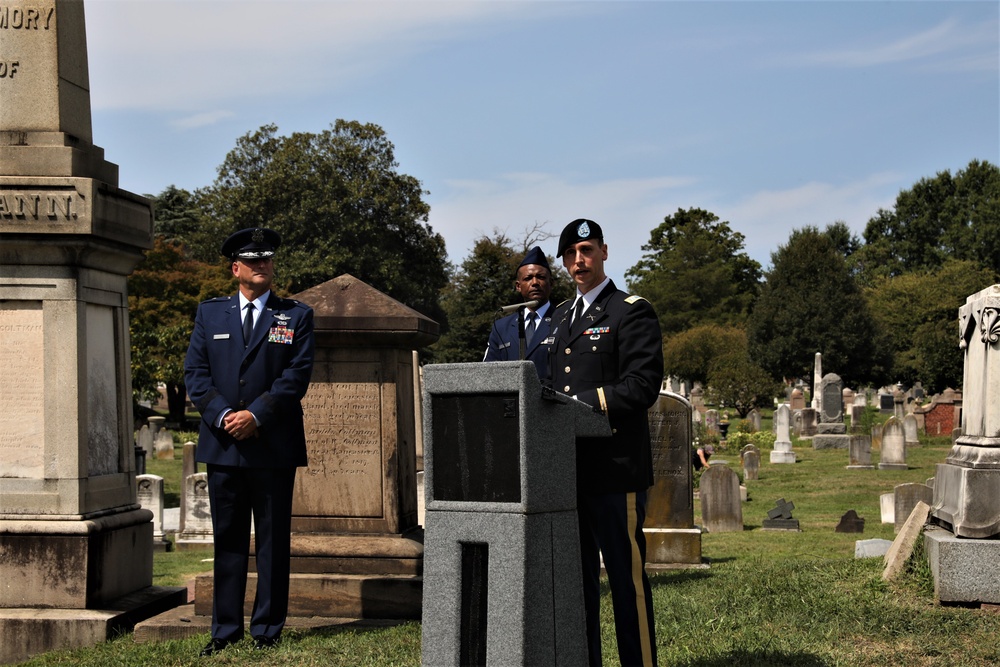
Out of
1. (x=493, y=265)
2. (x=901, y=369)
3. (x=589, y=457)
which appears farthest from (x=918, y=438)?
(x=901, y=369)

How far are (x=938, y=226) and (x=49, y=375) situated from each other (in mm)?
87510

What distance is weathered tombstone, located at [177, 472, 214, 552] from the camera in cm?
1595

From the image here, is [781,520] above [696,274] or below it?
below

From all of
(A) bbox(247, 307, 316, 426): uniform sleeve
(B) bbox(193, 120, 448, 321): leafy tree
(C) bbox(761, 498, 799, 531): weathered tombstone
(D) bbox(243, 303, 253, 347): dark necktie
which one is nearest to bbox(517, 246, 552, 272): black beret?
(A) bbox(247, 307, 316, 426): uniform sleeve

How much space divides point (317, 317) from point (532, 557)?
12.0 feet

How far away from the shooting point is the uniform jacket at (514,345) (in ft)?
17.1

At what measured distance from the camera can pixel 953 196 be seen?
85375 millimetres

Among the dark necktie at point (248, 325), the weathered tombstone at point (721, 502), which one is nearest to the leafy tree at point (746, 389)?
the weathered tombstone at point (721, 502)

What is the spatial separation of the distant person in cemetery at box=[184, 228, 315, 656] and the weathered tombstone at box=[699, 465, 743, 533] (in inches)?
396

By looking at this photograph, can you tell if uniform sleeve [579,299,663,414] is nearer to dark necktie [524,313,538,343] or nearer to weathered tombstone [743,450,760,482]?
dark necktie [524,313,538,343]

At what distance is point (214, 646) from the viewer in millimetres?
→ 6129

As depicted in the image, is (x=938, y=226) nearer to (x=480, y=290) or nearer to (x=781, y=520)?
(x=480, y=290)

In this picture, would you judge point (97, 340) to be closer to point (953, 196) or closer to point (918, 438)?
point (918, 438)

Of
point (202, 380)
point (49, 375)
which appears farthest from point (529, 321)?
→ point (49, 375)
